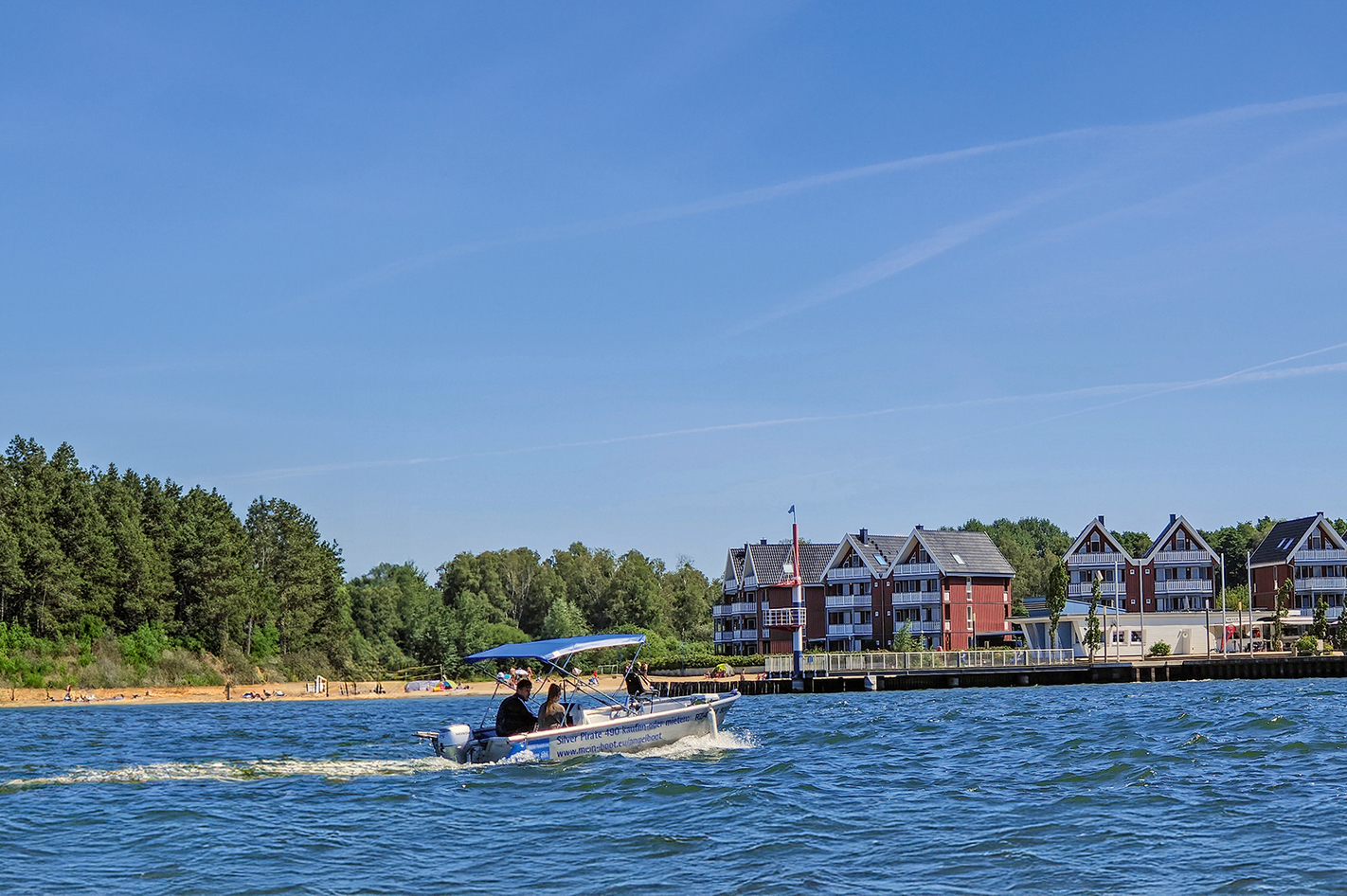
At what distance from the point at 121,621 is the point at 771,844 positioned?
83304 mm

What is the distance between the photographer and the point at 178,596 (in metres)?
96.4

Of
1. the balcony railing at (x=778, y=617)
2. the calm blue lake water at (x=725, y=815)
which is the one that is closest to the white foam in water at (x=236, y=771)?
the calm blue lake water at (x=725, y=815)

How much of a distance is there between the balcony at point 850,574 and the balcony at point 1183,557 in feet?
83.7

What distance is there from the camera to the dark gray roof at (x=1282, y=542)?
10762 cm

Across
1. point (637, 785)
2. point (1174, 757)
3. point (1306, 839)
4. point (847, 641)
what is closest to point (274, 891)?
point (637, 785)

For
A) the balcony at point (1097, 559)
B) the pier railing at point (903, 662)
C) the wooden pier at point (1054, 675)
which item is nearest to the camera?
the wooden pier at point (1054, 675)

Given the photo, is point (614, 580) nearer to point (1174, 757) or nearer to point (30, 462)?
point (30, 462)

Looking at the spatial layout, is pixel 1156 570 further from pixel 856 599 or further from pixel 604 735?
pixel 604 735

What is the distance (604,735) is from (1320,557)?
94.1m

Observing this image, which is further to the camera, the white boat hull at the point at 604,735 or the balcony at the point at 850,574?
the balcony at the point at 850,574

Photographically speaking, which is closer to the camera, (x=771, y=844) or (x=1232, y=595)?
(x=771, y=844)

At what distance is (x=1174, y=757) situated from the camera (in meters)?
27.9

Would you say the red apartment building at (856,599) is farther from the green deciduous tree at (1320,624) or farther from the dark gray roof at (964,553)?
the green deciduous tree at (1320,624)

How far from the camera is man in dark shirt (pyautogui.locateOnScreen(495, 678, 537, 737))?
28172 mm
